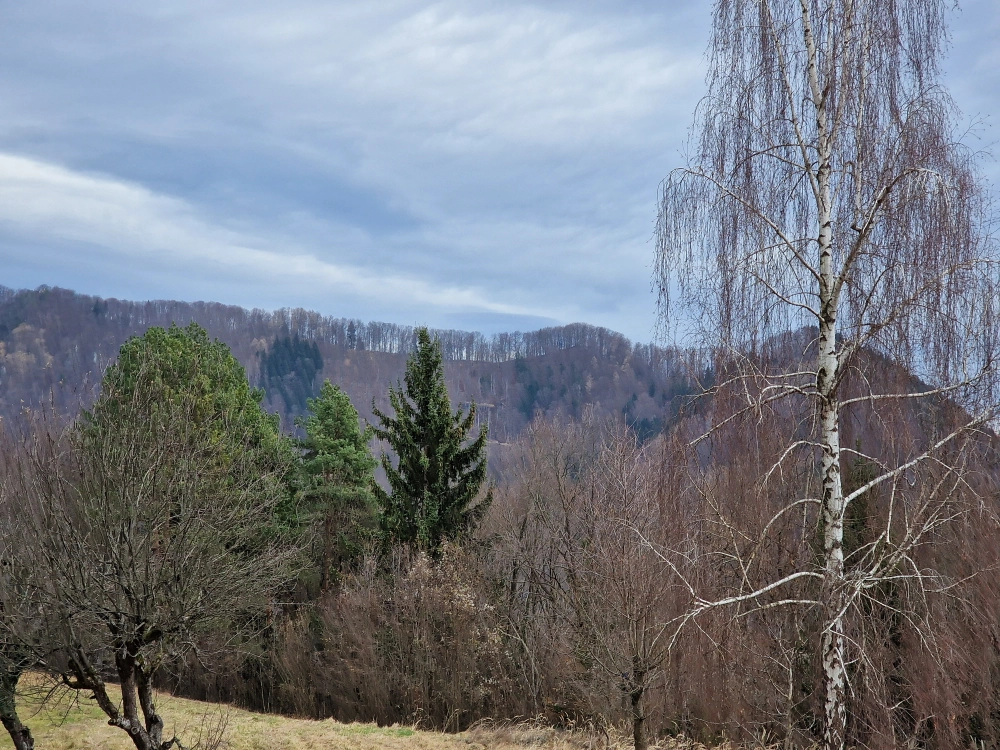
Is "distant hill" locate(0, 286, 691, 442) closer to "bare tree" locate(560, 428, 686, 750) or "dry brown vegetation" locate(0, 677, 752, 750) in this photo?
"dry brown vegetation" locate(0, 677, 752, 750)

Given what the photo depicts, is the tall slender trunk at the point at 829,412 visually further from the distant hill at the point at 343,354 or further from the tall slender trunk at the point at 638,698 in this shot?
the distant hill at the point at 343,354

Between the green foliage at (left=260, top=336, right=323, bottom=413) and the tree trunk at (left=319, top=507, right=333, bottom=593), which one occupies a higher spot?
the green foliage at (left=260, top=336, right=323, bottom=413)

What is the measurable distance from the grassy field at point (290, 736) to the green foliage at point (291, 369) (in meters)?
127

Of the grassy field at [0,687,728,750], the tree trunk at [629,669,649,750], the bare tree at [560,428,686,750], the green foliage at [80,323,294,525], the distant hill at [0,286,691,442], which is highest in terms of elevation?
the distant hill at [0,286,691,442]

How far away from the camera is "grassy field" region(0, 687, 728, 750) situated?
14.1m

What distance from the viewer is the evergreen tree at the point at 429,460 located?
23.3m

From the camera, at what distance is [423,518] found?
2300 centimetres

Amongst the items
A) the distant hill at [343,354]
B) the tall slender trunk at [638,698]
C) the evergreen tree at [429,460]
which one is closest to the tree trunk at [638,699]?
the tall slender trunk at [638,698]

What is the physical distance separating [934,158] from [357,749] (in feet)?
44.8

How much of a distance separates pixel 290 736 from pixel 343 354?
145999 mm

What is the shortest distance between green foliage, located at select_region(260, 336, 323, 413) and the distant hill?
7.9 inches

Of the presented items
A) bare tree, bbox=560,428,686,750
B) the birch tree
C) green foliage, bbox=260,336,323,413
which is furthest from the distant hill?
the birch tree

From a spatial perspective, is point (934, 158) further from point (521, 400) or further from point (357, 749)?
point (521, 400)

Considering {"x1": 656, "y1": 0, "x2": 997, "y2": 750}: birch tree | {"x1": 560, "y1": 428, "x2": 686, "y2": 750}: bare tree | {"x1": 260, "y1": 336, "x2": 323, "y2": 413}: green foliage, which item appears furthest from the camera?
{"x1": 260, "y1": 336, "x2": 323, "y2": 413}: green foliage
